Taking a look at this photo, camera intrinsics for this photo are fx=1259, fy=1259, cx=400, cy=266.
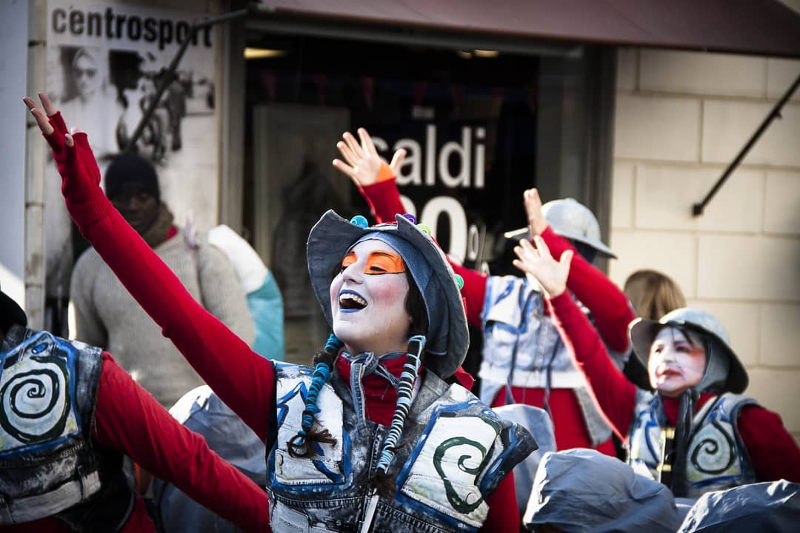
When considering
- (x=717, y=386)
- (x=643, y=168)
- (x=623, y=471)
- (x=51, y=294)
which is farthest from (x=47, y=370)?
(x=643, y=168)

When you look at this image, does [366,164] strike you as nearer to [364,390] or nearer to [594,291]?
[594,291]

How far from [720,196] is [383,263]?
205 inches

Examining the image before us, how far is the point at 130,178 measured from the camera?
5926 millimetres

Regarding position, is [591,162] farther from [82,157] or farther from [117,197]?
[82,157]

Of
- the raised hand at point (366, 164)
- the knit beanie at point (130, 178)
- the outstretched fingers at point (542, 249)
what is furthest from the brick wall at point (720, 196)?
the raised hand at point (366, 164)

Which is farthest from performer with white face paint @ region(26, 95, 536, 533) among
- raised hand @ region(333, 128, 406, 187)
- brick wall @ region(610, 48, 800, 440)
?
brick wall @ region(610, 48, 800, 440)

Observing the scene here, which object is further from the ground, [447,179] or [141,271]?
[447,179]

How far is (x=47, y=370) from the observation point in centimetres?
301

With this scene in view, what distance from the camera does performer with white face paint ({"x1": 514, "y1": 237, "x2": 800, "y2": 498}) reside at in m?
4.20

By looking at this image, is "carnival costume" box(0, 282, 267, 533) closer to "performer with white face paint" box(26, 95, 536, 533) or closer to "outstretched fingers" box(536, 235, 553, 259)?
"performer with white face paint" box(26, 95, 536, 533)

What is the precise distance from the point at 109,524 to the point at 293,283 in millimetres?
4023

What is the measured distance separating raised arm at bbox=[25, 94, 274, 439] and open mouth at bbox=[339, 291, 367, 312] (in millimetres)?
258

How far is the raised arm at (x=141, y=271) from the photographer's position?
8.96ft

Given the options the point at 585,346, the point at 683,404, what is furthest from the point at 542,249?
the point at 683,404
